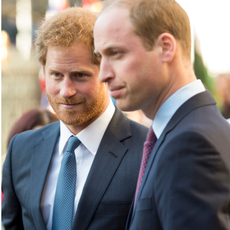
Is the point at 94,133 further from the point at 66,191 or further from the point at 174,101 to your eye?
the point at 174,101

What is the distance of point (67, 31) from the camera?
1868 mm

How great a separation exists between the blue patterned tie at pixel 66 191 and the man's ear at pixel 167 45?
36.6 inches

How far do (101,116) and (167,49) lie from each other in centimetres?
83

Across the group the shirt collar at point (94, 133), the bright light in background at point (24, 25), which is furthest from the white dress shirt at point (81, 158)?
the bright light in background at point (24, 25)

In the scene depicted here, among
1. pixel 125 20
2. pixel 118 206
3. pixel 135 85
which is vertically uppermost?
pixel 125 20

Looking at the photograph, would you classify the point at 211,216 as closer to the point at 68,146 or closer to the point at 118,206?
the point at 118,206

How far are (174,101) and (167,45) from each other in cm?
25

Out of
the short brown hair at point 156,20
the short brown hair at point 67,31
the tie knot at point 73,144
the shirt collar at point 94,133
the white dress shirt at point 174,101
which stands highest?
the short brown hair at point 156,20

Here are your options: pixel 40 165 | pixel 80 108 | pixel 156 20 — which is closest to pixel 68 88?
pixel 80 108

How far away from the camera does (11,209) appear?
2.15 m

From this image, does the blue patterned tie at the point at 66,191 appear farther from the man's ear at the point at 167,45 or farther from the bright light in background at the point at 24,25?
the bright light in background at the point at 24,25

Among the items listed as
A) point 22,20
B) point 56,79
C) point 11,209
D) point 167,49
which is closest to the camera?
point 167,49

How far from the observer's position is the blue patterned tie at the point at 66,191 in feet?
5.92

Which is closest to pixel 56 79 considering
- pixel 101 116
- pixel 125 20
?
pixel 101 116
